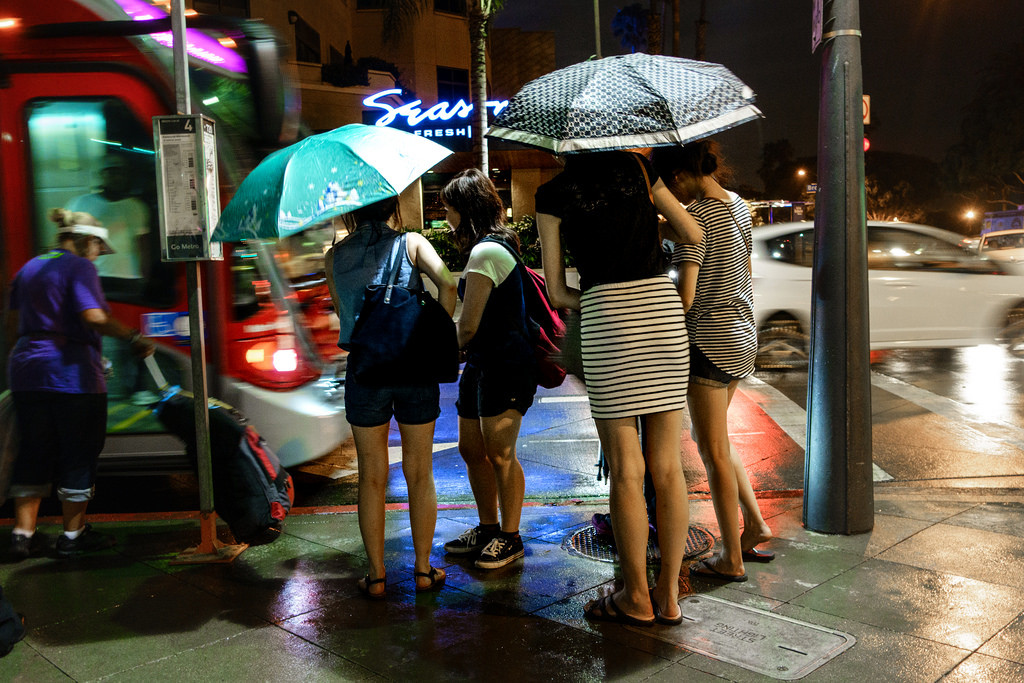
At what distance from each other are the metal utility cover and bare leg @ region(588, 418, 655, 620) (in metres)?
0.15

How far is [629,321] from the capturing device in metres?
3.48

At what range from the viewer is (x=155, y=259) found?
5.59 m

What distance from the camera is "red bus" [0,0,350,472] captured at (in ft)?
17.7

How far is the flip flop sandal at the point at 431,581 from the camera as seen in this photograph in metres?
4.11

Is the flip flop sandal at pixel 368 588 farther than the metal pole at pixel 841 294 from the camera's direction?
No

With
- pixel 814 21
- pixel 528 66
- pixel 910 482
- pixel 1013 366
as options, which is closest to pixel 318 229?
pixel 814 21

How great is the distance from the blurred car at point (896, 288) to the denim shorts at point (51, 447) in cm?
803

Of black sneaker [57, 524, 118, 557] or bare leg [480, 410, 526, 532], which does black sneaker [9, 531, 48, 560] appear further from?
bare leg [480, 410, 526, 532]

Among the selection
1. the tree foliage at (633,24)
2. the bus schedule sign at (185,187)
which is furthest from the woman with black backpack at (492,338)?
the tree foliage at (633,24)

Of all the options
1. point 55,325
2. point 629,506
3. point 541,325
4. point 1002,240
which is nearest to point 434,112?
point 1002,240

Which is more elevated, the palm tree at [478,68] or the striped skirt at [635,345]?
the palm tree at [478,68]

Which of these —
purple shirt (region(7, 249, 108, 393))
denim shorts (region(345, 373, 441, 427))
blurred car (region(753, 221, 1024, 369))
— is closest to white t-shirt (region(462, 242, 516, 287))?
denim shorts (region(345, 373, 441, 427))

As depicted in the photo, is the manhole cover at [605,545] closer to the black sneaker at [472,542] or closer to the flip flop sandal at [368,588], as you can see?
the black sneaker at [472,542]

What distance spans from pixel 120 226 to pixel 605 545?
363cm
